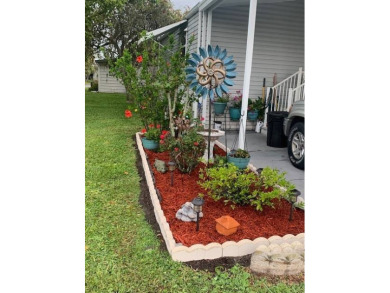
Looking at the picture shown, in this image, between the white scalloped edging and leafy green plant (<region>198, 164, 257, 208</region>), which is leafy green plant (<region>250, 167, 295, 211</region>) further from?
the white scalloped edging

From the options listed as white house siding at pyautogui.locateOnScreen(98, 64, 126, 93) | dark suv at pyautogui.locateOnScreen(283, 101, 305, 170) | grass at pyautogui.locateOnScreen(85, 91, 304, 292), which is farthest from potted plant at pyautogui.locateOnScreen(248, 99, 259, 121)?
white house siding at pyautogui.locateOnScreen(98, 64, 126, 93)

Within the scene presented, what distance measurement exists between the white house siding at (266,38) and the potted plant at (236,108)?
24 cm

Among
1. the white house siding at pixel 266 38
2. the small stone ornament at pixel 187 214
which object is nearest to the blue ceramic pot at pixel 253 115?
the white house siding at pixel 266 38

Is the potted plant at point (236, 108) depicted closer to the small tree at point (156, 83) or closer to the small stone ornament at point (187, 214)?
the small tree at point (156, 83)

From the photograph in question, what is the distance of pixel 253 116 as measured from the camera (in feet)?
25.0

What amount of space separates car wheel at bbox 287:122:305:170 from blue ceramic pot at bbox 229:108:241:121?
8.91ft

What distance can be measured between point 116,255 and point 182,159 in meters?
1.99

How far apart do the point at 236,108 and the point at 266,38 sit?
2.00m

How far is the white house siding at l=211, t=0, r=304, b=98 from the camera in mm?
7133

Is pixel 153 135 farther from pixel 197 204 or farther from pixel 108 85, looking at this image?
pixel 108 85

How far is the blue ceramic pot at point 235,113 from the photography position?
7393 mm

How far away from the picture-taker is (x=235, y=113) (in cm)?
745

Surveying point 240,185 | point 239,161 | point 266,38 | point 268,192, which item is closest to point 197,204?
point 240,185
